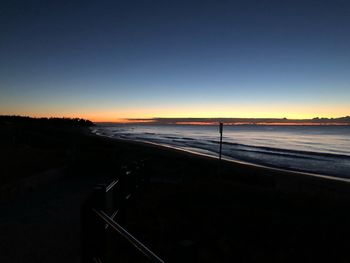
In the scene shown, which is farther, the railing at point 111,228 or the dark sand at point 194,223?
the dark sand at point 194,223

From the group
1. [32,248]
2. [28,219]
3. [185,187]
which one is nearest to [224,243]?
[32,248]

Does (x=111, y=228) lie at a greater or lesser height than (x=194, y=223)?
greater

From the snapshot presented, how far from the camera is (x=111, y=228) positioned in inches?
163

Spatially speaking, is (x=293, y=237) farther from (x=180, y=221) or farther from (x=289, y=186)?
(x=289, y=186)

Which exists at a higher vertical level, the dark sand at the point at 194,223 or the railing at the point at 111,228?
the railing at the point at 111,228

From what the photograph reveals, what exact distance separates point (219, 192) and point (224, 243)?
4467 mm

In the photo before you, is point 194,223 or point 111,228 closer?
point 111,228

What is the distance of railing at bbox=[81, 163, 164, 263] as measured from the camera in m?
2.85

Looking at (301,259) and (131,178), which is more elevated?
(131,178)

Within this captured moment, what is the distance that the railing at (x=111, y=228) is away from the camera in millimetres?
2849

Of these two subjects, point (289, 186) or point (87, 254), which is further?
point (289, 186)

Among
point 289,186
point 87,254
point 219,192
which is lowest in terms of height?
point 289,186

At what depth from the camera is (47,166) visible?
13.0 metres

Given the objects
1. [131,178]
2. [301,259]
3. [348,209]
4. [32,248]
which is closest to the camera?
[32,248]
